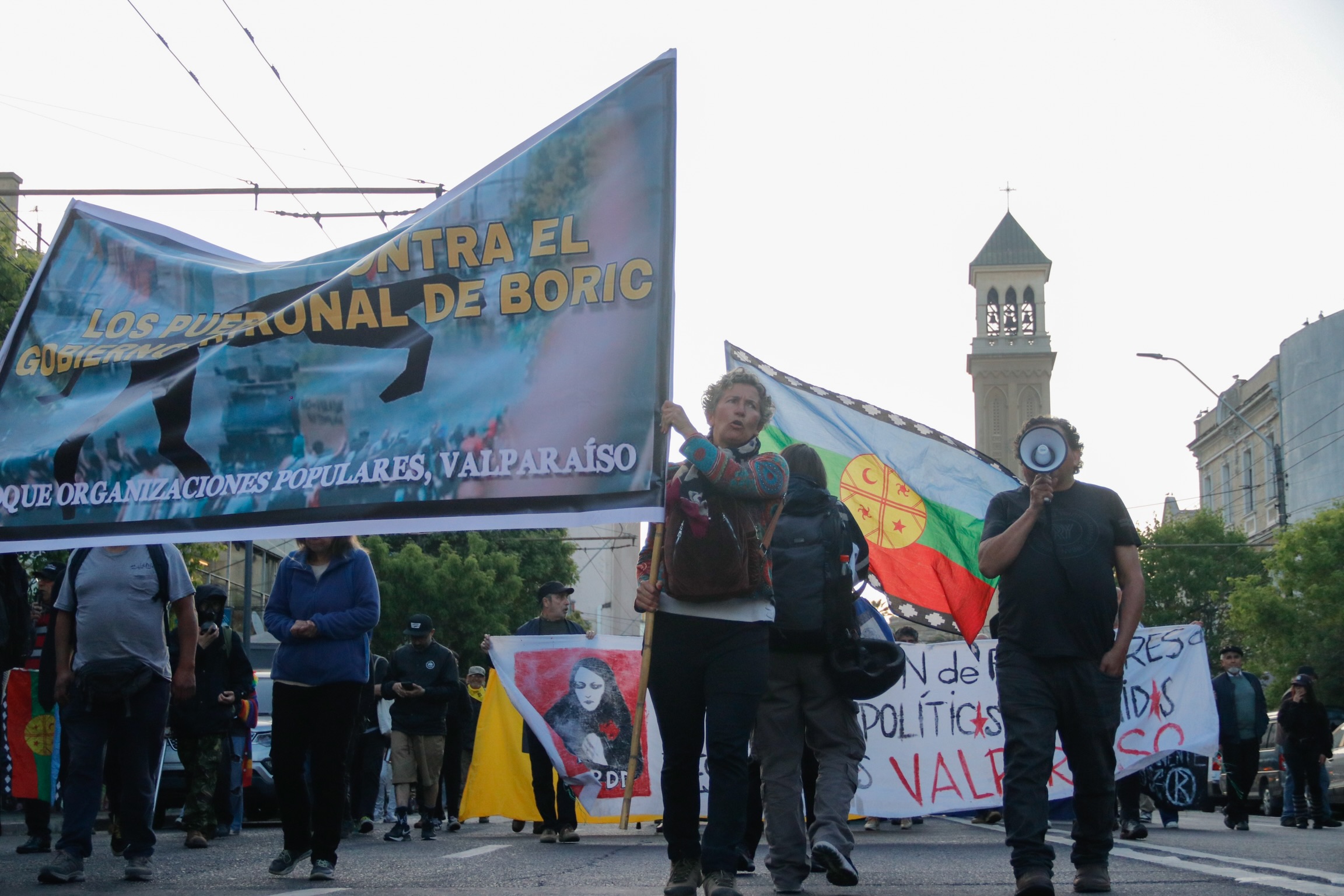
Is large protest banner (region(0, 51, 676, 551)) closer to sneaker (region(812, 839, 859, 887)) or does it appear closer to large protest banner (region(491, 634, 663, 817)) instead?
sneaker (region(812, 839, 859, 887))

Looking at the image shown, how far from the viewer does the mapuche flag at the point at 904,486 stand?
38.5ft

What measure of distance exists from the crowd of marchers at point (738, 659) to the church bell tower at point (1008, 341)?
107 metres

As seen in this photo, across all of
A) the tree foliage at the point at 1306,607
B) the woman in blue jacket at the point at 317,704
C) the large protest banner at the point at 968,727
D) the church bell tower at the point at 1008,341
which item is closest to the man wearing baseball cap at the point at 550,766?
the large protest banner at the point at 968,727

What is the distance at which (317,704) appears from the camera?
6.64 m

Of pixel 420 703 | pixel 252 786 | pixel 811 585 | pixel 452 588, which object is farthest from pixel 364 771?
pixel 452 588

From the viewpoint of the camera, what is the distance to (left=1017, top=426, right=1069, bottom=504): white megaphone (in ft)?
19.4

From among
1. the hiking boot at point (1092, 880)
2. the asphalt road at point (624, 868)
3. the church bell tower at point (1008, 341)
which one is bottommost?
the asphalt road at point (624, 868)

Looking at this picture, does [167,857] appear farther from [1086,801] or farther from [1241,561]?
[1241,561]

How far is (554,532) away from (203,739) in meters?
45.8

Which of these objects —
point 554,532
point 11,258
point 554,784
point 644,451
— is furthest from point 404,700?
point 554,532

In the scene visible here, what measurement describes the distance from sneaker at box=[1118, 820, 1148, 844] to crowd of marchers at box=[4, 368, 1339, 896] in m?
4.44

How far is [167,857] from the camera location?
8.25 metres

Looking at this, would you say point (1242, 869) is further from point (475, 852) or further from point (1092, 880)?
point (475, 852)

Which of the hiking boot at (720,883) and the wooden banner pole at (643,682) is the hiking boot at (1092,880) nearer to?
the hiking boot at (720,883)
